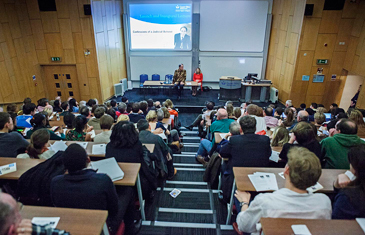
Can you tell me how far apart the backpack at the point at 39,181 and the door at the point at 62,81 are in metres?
6.68

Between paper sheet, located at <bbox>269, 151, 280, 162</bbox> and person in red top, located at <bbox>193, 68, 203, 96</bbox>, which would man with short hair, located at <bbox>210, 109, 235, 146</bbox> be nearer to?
paper sheet, located at <bbox>269, 151, 280, 162</bbox>

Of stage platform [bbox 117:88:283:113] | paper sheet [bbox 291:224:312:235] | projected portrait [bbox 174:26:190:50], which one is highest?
projected portrait [bbox 174:26:190:50]

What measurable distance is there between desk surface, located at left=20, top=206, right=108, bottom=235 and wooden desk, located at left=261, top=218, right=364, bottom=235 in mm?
1295

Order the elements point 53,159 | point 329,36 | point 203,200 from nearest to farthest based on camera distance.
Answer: point 53,159
point 203,200
point 329,36

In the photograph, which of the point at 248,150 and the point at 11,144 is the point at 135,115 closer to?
the point at 11,144

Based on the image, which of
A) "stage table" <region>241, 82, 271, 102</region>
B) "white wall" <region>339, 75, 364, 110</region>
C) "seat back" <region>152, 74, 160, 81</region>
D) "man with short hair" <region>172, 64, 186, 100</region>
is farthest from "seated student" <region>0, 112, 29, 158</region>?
"white wall" <region>339, 75, 364, 110</region>

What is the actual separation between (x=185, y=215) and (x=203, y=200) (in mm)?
429

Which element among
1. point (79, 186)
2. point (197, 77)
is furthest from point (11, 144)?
point (197, 77)

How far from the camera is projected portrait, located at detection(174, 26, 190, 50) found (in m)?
9.58

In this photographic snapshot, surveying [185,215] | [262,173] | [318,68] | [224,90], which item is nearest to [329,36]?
[318,68]

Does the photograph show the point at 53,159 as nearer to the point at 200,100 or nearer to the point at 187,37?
the point at 200,100

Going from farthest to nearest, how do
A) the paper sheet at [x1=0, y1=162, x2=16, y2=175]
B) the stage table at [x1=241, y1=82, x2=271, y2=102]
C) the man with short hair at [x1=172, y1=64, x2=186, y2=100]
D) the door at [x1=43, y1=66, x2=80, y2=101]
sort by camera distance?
the man with short hair at [x1=172, y1=64, x2=186, y2=100], the stage table at [x1=241, y1=82, x2=271, y2=102], the door at [x1=43, y1=66, x2=80, y2=101], the paper sheet at [x1=0, y1=162, x2=16, y2=175]

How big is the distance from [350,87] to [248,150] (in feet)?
24.7

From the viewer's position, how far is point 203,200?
3.43 meters
